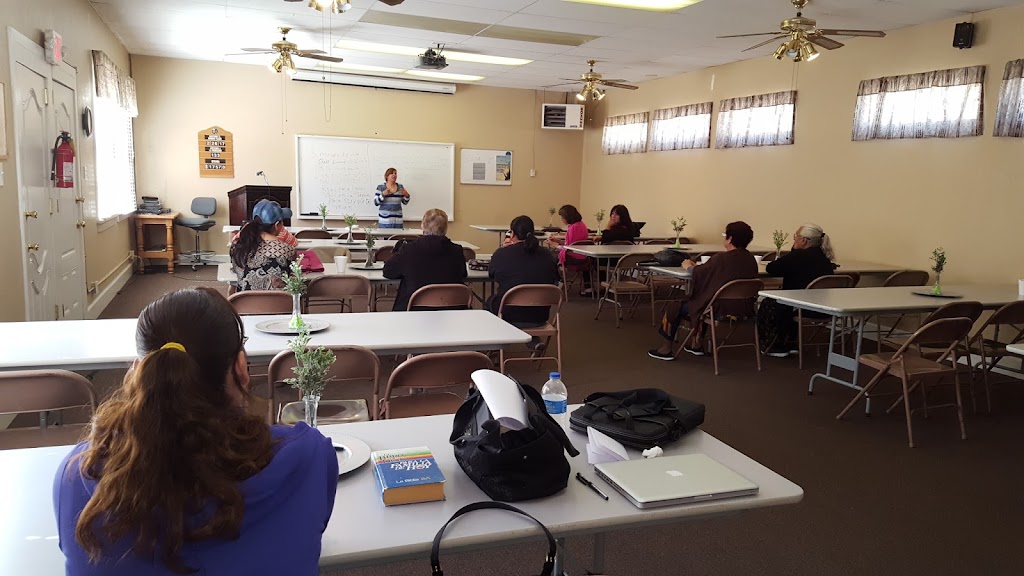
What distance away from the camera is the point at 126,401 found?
102 cm

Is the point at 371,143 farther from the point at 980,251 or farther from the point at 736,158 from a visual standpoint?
the point at 980,251

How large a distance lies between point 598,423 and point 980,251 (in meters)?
5.26

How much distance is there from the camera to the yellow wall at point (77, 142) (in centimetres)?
389

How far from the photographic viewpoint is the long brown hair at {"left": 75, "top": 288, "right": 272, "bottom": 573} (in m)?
0.97

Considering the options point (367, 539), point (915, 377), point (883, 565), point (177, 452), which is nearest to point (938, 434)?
point (915, 377)

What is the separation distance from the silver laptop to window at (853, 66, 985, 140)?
5433 millimetres

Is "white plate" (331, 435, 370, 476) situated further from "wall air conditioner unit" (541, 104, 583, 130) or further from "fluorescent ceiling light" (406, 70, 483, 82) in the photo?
"wall air conditioner unit" (541, 104, 583, 130)

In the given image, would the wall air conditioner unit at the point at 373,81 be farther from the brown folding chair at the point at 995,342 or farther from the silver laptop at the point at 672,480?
the silver laptop at the point at 672,480

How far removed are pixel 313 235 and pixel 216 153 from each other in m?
2.89

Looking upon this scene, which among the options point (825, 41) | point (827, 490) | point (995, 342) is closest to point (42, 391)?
point (827, 490)

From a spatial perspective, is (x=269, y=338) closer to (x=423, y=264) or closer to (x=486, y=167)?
(x=423, y=264)

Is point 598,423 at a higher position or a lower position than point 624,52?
lower

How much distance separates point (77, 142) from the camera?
5.77 m

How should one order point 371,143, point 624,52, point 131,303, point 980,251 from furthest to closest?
1. point 371,143
2. point 624,52
3. point 131,303
4. point 980,251
